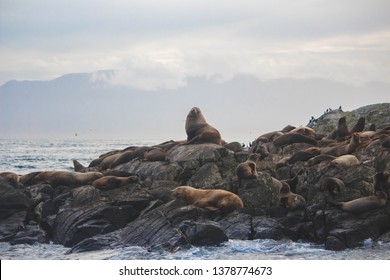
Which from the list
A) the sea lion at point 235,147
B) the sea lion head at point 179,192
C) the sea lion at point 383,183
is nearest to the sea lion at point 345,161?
the sea lion at point 383,183

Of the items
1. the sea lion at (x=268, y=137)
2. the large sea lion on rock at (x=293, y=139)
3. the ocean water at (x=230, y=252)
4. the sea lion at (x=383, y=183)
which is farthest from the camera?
the sea lion at (x=268, y=137)

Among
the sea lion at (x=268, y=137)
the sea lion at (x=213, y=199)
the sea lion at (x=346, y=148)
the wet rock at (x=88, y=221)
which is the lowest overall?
the wet rock at (x=88, y=221)

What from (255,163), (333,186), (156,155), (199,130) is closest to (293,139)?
(199,130)

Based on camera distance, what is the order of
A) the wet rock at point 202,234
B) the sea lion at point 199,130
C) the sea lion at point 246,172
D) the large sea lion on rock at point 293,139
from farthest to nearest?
→ the large sea lion on rock at point 293,139 → the sea lion at point 199,130 → the sea lion at point 246,172 → the wet rock at point 202,234

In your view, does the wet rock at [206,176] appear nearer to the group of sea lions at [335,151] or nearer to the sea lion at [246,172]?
the sea lion at [246,172]

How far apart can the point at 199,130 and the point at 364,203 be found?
7.92 m

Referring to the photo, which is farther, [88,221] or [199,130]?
[199,130]

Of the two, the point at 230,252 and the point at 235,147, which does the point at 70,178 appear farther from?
the point at 230,252

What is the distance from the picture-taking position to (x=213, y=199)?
54.7ft

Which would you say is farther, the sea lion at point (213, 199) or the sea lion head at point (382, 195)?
the sea lion at point (213, 199)

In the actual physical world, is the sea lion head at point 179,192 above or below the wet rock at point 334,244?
above

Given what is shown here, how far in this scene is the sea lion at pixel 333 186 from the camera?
16641mm

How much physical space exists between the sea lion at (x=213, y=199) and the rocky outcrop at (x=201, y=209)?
0.18 m
